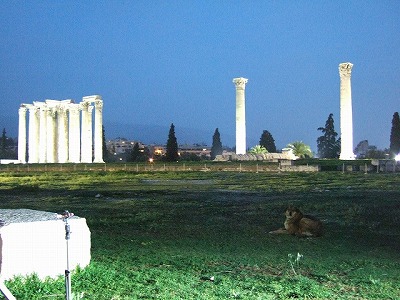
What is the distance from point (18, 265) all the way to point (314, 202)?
14823 millimetres

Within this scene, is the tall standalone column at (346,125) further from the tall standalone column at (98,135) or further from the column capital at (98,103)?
the column capital at (98,103)

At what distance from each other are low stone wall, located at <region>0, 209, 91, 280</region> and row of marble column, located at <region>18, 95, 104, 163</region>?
233 feet

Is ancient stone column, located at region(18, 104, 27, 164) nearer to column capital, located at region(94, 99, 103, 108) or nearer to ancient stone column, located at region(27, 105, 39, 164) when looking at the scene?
ancient stone column, located at region(27, 105, 39, 164)

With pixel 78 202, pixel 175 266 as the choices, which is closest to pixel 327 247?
pixel 175 266

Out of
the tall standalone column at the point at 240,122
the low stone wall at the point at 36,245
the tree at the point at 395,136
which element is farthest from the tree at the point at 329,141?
the low stone wall at the point at 36,245

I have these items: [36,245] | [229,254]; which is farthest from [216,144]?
[36,245]

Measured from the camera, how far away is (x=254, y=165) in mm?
54875

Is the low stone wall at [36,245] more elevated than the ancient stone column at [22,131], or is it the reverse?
the ancient stone column at [22,131]

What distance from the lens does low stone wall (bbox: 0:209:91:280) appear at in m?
7.70

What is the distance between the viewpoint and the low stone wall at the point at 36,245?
25.2ft

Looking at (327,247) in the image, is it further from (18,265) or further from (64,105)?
(64,105)

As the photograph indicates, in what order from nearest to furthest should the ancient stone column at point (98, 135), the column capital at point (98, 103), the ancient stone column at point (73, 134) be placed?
the ancient stone column at point (98, 135)
the ancient stone column at point (73, 134)
the column capital at point (98, 103)

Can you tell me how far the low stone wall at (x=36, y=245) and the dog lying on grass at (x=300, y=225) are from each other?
6.16 meters

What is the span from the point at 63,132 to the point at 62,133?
0.22 metres
